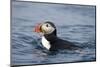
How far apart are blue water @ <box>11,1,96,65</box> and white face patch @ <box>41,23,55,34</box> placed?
7cm

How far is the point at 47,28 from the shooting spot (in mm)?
2514

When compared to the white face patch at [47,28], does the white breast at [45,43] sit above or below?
below

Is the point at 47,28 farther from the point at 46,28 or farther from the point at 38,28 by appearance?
the point at 38,28

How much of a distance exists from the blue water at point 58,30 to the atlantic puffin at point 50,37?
48mm

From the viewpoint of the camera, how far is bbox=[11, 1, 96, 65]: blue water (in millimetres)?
2377

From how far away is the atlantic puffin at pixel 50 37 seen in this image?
97.7 inches

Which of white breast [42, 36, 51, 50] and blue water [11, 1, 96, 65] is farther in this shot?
white breast [42, 36, 51, 50]

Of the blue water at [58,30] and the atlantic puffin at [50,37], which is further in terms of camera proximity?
the atlantic puffin at [50,37]

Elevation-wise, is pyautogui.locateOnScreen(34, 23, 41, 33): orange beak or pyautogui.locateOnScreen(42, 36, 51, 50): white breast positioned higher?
pyautogui.locateOnScreen(34, 23, 41, 33): orange beak

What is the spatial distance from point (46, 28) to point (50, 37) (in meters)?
0.12

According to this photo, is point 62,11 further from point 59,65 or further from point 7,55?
point 7,55

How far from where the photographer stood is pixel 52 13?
8.29 ft

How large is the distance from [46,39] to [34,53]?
0.22m

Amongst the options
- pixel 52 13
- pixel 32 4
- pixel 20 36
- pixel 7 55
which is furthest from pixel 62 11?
pixel 7 55
